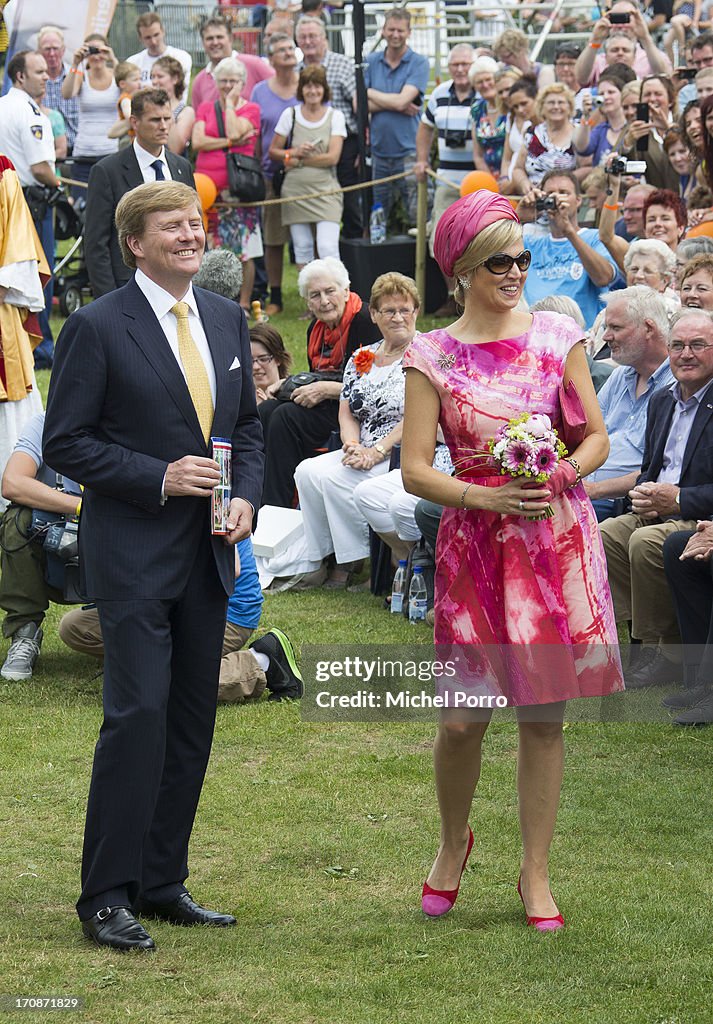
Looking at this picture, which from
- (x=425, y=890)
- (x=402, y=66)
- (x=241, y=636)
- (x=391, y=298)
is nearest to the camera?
(x=425, y=890)

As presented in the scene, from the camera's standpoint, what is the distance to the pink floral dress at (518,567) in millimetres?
4055

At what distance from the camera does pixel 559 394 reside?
4141 mm

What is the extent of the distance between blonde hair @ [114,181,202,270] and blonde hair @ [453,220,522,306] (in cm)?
77

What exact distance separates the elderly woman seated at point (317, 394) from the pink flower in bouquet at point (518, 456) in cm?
508

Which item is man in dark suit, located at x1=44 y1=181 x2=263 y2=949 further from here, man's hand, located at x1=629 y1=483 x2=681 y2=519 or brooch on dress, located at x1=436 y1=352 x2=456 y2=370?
man's hand, located at x1=629 y1=483 x2=681 y2=519

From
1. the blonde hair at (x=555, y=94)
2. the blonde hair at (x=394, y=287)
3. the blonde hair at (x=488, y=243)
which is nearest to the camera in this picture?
the blonde hair at (x=488, y=243)

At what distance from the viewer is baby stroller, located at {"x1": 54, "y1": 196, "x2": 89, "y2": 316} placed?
46.8ft

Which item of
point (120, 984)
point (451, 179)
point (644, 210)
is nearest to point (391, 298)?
point (644, 210)

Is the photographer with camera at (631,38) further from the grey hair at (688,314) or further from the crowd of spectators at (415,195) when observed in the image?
the grey hair at (688,314)

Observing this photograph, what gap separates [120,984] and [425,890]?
97 cm

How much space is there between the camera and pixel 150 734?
160 inches

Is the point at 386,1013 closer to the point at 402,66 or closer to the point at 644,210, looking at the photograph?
the point at 644,210

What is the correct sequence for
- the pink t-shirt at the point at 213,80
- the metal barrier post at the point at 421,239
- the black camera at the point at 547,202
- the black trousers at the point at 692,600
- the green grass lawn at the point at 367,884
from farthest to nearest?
1. the pink t-shirt at the point at 213,80
2. the metal barrier post at the point at 421,239
3. the black camera at the point at 547,202
4. the black trousers at the point at 692,600
5. the green grass lawn at the point at 367,884

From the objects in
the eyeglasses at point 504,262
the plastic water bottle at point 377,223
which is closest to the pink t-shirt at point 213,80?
the plastic water bottle at point 377,223
